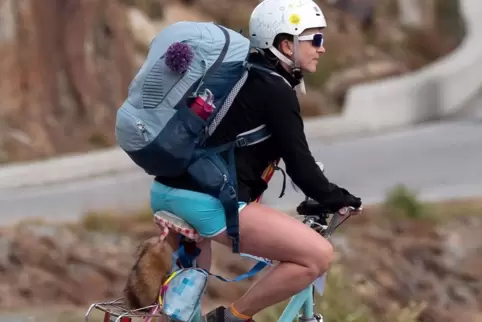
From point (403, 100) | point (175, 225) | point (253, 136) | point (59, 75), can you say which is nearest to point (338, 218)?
point (253, 136)

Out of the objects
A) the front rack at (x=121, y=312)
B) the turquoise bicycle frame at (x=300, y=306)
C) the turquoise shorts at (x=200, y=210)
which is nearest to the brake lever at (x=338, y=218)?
the turquoise bicycle frame at (x=300, y=306)

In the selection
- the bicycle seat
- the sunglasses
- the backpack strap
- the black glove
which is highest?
the sunglasses

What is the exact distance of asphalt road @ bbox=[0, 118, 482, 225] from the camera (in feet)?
36.2

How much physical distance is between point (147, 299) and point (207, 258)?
0.38m

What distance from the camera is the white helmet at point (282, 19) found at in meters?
3.89

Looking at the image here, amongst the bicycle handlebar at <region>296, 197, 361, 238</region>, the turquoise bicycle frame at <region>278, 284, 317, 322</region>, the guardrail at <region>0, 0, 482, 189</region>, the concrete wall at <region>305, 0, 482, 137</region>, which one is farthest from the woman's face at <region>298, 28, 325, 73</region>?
the concrete wall at <region>305, 0, 482, 137</region>

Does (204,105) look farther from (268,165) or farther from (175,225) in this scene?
(175,225)

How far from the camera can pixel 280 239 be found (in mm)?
3863

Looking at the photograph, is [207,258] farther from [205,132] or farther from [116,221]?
[116,221]

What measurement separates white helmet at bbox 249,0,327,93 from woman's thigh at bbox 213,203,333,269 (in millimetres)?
576

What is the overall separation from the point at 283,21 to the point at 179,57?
43cm

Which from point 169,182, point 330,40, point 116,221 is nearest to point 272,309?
point 169,182

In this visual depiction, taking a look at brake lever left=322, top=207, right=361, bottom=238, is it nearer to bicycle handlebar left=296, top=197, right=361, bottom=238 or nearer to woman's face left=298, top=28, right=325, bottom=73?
bicycle handlebar left=296, top=197, right=361, bottom=238

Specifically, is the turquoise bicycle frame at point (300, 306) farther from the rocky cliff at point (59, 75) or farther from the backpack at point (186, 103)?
the rocky cliff at point (59, 75)
